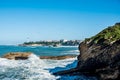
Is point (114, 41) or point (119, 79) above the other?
point (114, 41)

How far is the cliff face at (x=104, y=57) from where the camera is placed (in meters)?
21.8

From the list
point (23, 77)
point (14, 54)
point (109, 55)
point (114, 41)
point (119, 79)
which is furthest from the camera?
point (14, 54)

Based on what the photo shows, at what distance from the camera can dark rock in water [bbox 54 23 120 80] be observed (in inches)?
858

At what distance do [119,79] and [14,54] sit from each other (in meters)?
34.9

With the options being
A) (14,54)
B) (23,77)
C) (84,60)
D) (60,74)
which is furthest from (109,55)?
(14,54)

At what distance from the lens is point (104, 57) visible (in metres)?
23.7

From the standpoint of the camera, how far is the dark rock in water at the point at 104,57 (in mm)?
21797

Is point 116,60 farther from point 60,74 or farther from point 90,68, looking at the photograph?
point 60,74

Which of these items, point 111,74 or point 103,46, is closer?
point 111,74

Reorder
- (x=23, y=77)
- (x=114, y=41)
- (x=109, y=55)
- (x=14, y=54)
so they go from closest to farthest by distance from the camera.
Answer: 1. (x=109, y=55)
2. (x=114, y=41)
3. (x=23, y=77)
4. (x=14, y=54)

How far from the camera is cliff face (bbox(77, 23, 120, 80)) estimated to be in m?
21.8

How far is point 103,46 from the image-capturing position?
25.9 metres

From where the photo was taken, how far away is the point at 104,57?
77.8 ft

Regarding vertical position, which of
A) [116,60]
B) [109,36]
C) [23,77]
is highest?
[109,36]
